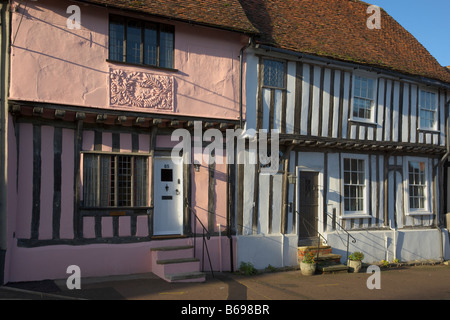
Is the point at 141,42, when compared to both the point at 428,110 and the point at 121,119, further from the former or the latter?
the point at 428,110

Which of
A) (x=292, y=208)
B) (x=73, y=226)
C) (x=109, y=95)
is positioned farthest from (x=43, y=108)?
(x=292, y=208)

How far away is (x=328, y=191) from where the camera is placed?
12969 millimetres

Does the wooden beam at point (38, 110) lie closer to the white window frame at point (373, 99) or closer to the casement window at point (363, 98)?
the white window frame at point (373, 99)

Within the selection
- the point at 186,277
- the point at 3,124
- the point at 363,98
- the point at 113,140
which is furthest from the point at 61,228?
the point at 363,98

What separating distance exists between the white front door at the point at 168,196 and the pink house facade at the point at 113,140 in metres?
0.02

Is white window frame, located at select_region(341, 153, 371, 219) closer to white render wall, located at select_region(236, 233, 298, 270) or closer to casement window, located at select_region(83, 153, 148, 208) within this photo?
Answer: white render wall, located at select_region(236, 233, 298, 270)

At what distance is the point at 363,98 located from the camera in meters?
13.6

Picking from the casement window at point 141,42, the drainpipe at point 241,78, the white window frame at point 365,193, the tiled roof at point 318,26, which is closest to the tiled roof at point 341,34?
the tiled roof at point 318,26

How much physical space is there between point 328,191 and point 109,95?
6986 millimetres

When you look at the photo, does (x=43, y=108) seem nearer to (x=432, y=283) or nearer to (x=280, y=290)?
(x=280, y=290)

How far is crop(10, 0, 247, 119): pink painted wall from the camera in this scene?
28.9 feet

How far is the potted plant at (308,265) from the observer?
436 inches

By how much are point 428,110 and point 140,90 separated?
1039 centimetres

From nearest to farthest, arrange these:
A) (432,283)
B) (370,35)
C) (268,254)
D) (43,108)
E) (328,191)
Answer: (43,108)
(432,283)
(268,254)
(328,191)
(370,35)
